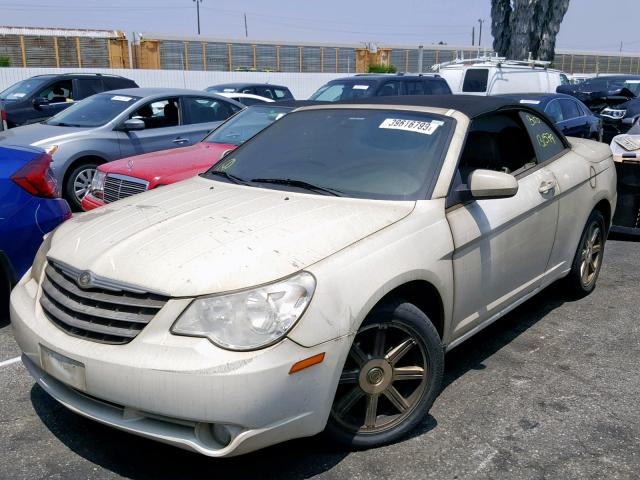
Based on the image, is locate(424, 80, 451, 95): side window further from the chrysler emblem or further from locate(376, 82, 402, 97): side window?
the chrysler emblem

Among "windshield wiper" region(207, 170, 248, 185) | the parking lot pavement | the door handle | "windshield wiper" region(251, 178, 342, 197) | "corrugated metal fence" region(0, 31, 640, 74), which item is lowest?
the parking lot pavement

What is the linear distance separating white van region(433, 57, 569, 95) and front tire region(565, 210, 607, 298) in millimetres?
10647

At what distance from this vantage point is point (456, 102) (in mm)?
4102

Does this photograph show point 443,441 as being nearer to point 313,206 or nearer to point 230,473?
point 230,473

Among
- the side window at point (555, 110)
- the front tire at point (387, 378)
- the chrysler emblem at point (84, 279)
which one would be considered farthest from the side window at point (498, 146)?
the side window at point (555, 110)

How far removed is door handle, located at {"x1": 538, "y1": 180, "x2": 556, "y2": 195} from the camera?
4.21m

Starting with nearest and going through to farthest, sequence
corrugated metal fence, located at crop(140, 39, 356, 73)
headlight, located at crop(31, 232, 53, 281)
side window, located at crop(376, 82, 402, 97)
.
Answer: headlight, located at crop(31, 232, 53, 281) → side window, located at crop(376, 82, 402, 97) → corrugated metal fence, located at crop(140, 39, 356, 73)

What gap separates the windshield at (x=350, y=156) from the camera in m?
3.59

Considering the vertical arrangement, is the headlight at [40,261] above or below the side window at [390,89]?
below

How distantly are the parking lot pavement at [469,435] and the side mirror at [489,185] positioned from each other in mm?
1086

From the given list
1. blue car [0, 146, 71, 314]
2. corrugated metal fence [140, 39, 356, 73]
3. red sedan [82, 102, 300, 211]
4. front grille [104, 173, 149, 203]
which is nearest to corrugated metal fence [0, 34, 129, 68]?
corrugated metal fence [140, 39, 356, 73]

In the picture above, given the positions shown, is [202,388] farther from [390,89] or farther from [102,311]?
[390,89]

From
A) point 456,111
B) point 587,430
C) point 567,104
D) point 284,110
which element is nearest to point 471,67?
point 567,104

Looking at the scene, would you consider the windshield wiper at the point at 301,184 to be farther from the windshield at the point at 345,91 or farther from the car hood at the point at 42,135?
the windshield at the point at 345,91
